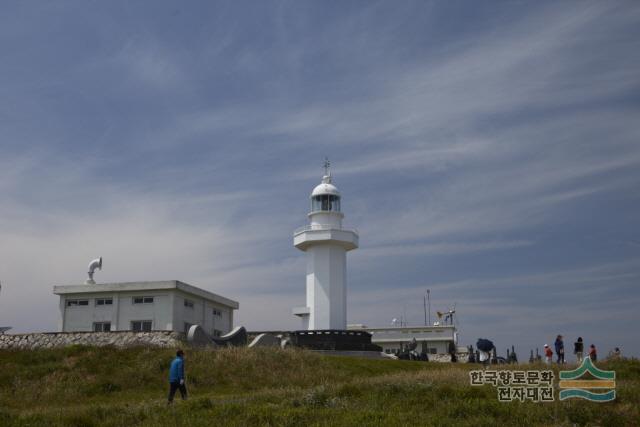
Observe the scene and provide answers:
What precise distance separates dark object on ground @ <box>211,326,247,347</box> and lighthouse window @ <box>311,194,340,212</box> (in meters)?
13.7

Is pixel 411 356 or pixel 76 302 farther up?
pixel 76 302

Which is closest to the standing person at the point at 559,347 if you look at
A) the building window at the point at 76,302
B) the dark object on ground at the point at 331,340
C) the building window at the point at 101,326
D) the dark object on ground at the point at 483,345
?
the dark object on ground at the point at 483,345

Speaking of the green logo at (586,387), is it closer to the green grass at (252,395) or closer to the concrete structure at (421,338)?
the green grass at (252,395)

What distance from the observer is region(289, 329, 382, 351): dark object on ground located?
4194cm

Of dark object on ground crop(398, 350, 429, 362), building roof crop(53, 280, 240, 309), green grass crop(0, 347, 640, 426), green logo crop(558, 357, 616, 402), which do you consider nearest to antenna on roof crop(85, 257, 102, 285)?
building roof crop(53, 280, 240, 309)

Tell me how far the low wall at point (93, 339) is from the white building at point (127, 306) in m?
3.68

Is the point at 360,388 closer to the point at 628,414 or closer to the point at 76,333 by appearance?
the point at 628,414

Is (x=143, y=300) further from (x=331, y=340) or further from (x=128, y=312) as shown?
(x=331, y=340)

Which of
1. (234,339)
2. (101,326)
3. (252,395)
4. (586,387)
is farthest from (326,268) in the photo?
(586,387)

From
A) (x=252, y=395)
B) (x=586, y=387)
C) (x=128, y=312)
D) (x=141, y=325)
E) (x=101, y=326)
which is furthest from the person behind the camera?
(x=101, y=326)

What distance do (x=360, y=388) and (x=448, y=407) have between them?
3.39 m

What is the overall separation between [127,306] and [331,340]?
1247 centimetres

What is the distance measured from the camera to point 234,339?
117 ft

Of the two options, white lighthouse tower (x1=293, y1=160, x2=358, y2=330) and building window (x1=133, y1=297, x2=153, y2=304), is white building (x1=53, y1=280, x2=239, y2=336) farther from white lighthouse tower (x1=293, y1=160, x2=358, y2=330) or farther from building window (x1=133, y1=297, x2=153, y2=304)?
white lighthouse tower (x1=293, y1=160, x2=358, y2=330)
